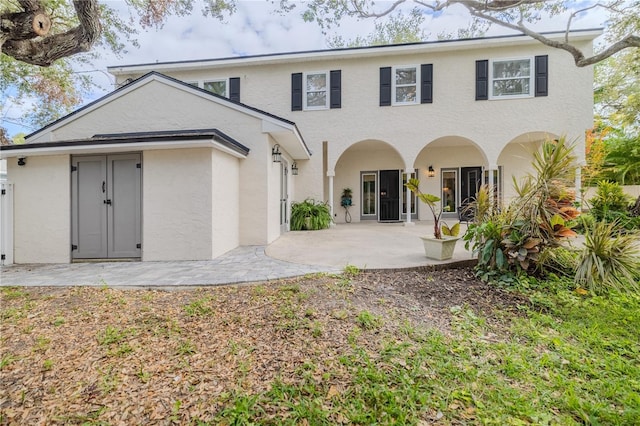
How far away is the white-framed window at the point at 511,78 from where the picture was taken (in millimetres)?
10648

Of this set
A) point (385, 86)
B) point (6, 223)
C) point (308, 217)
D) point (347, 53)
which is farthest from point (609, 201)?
point (6, 223)

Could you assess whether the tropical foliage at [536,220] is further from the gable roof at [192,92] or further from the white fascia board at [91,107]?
the white fascia board at [91,107]

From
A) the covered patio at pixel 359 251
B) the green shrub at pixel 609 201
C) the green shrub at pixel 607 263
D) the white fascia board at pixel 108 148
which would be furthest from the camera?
the green shrub at pixel 609 201

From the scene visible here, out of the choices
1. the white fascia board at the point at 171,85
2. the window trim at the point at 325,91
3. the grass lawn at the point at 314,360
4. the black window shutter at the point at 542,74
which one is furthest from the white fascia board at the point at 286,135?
the black window shutter at the point at 542,74

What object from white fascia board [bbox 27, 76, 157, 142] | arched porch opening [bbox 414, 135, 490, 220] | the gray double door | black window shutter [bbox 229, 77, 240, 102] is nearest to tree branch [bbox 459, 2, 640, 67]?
arched porch opening [bbox 414, 135, 490, 220]

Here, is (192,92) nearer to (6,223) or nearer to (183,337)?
(6,223)

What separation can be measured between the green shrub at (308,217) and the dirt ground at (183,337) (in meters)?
6.15

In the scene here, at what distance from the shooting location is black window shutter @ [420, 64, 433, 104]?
10914 mm

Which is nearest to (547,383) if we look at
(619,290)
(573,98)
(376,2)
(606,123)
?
(619,290)

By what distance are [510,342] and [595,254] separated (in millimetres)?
2548

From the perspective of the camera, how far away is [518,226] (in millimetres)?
4422

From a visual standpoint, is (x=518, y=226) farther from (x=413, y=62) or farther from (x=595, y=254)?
(x=413, y=62)

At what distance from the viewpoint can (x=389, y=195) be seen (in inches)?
535

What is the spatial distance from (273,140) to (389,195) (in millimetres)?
7348
